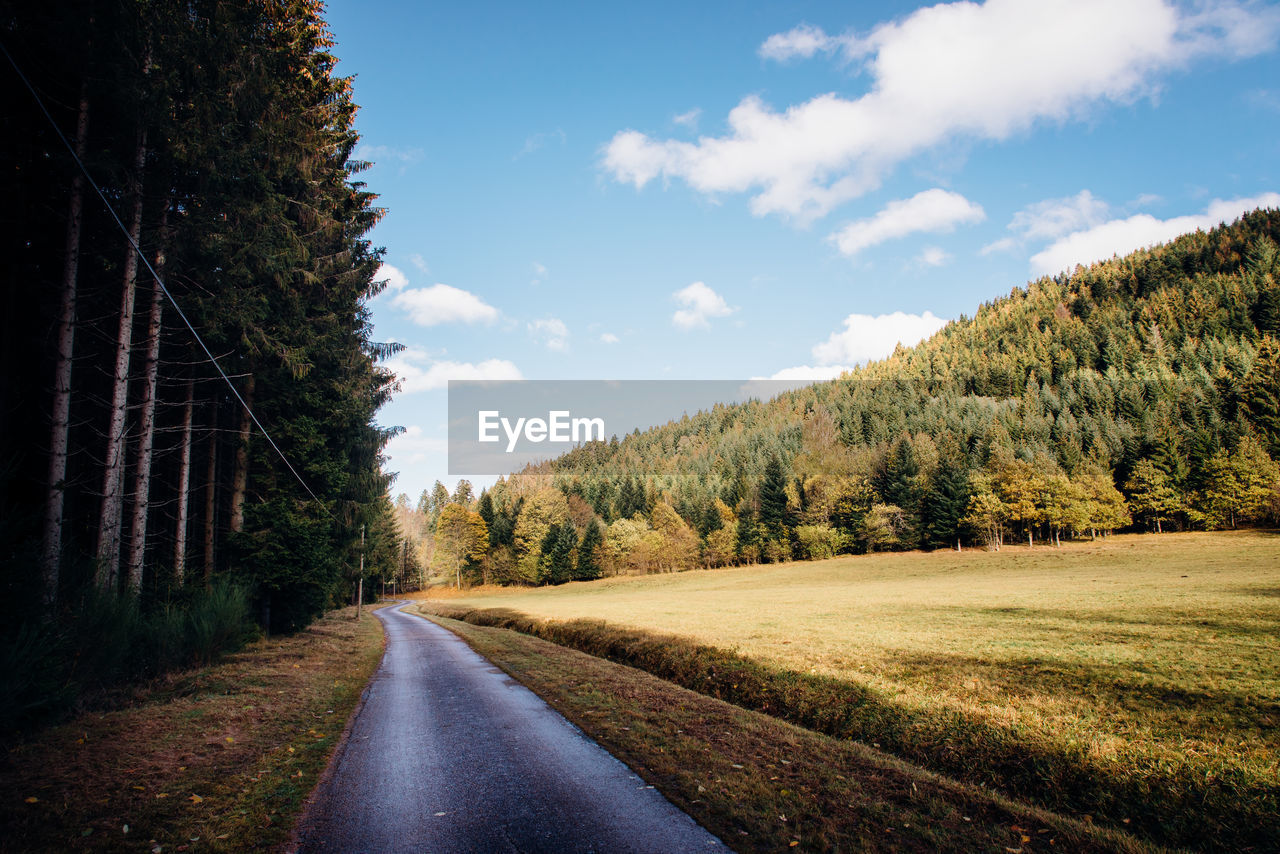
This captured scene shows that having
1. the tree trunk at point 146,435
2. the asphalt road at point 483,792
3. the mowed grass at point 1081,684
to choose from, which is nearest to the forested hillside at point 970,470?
the mowed grass at point 1081,684

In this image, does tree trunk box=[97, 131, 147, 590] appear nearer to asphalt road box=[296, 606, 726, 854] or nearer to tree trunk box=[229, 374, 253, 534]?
tree trunk box=[229, 374, 253, 534]

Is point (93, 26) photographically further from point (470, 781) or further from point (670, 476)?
point (670, 476)

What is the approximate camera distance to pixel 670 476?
110 m

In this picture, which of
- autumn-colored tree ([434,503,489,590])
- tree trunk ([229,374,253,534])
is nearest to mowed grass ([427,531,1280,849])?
tree trunk ([229,374,253,534])

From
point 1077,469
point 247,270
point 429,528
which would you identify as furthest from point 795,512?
point 429,528

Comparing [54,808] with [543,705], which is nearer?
[54,808]

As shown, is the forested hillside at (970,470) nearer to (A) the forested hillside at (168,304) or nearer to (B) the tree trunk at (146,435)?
(A) the forested hillside at (168,304)

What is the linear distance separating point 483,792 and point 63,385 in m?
11.7

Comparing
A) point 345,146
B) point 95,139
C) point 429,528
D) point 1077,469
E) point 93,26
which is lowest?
point 429,528

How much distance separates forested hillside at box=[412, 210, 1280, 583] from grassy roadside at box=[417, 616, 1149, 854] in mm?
66970

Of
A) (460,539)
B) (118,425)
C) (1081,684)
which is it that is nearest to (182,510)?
(118,425)

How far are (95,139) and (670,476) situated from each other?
3997 inches

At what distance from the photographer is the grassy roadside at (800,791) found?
4875mm

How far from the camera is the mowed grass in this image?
6195mm
